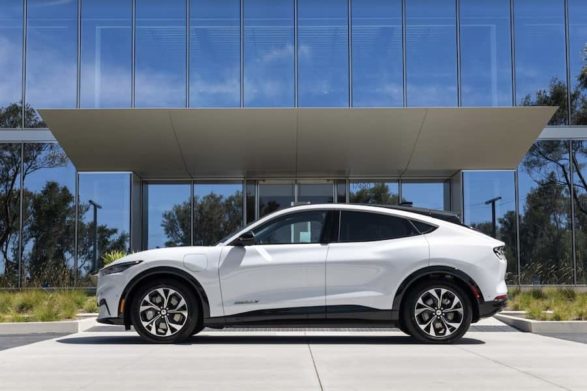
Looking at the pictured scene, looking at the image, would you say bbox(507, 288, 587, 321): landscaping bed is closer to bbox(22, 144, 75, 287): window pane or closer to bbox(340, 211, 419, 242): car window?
bbox(340, 211, 419, 242): car window

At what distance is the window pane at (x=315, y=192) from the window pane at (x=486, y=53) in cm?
439

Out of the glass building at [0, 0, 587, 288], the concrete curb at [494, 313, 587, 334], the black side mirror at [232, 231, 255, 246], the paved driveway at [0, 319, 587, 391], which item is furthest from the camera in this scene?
the glass building at [0, 0, 587, 288]

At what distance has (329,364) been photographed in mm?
7480

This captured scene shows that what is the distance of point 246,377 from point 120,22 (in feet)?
54.1

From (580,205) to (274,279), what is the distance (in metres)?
14.2

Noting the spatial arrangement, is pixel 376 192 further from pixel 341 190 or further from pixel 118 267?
pixel 118 267

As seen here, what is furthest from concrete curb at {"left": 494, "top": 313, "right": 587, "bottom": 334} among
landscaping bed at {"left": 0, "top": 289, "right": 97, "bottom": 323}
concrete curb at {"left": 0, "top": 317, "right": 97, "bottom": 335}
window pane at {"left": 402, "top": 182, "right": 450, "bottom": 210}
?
window pane at {"left": 402, "top": 182, "right": 450, "bottom": 210}

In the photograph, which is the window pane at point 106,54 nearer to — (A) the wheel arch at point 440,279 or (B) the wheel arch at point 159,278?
(B) the wheel arch at point 159,278

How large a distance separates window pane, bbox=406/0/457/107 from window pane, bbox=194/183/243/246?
5.47 meters

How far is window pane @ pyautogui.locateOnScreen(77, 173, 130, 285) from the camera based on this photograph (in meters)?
20.4

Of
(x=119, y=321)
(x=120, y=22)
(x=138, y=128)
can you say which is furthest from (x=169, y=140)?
(x=119, y=321)

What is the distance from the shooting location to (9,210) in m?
20.9

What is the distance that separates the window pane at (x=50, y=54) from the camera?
2130 cm

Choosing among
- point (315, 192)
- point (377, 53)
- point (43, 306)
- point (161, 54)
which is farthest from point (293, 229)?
point (161, 54)
